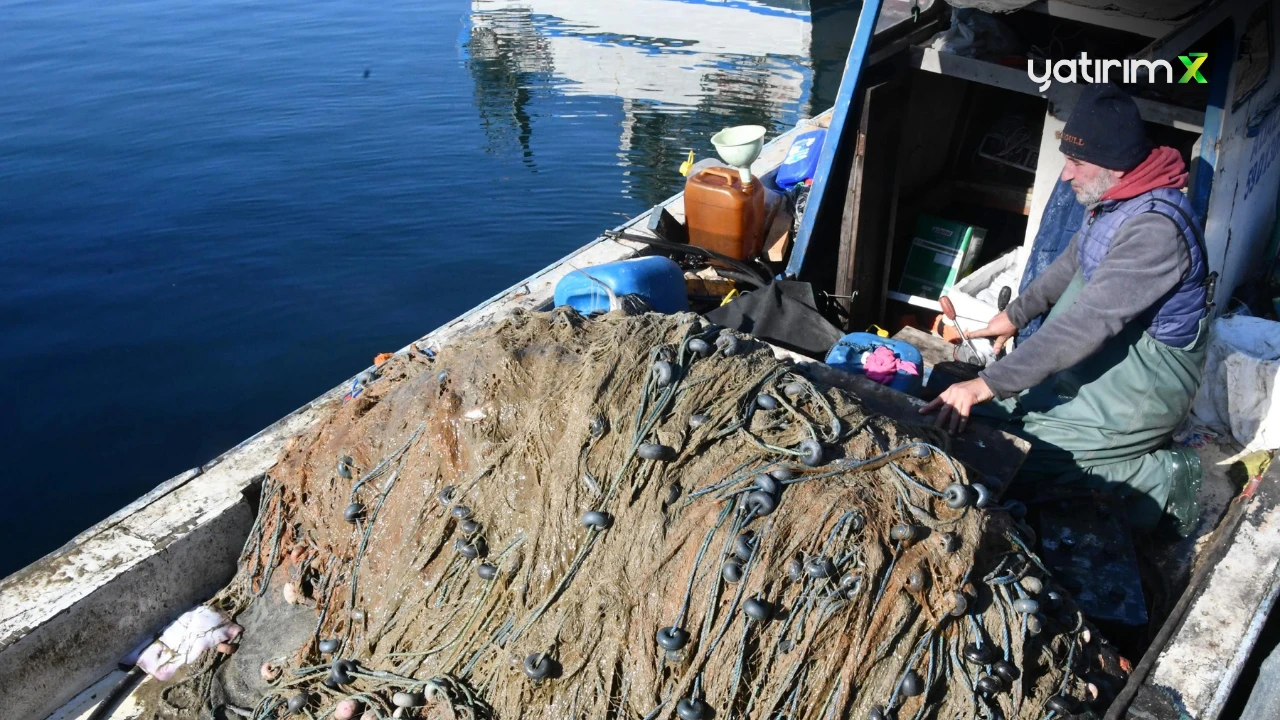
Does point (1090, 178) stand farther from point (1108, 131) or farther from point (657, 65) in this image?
point (657, 65)

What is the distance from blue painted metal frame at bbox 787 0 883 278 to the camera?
5258mm

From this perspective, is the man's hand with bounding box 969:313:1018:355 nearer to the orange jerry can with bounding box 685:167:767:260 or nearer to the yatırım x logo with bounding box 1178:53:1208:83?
the yatırım x logo with bounding box 1178:53:1208:83

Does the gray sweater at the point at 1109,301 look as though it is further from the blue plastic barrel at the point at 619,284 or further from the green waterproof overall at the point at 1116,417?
the blue plastic barrel at the point at 619,284

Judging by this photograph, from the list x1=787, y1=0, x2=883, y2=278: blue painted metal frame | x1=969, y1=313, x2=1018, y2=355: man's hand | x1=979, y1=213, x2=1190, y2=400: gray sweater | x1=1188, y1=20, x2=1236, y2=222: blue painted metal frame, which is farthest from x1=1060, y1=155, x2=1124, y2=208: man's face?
x1=787, y1=0, x2=883, y2=278: blue painted metal frame

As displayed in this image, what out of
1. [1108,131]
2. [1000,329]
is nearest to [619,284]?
[1000,329]

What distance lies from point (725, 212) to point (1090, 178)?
3.20 meters

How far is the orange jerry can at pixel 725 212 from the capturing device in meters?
6.62

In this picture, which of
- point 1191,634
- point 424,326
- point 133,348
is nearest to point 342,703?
point 1191,634

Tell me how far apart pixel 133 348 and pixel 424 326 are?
318cm

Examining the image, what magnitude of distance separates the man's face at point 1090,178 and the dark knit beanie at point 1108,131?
47 mm

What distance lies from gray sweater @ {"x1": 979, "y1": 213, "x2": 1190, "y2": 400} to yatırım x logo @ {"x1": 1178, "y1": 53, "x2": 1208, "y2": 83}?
7.64 ft

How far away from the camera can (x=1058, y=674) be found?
3.02 metres

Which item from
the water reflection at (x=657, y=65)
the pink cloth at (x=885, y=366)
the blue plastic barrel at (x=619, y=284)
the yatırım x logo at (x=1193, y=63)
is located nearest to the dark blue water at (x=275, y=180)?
the water reflection at (x=657, y=65)

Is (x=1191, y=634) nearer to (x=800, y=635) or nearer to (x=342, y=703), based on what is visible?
(x=800, y=635)
